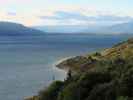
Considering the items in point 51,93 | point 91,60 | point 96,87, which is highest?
point 96,87

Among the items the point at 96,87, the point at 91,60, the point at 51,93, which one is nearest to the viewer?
the point at 96,87

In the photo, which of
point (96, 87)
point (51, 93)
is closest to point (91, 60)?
point (51, 93)

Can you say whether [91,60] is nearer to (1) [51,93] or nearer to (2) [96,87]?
(1) [51,93]

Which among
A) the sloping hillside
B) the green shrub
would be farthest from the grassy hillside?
the sloping hillside

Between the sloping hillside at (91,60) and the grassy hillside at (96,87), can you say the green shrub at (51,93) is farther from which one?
the sloping hillside at (91,60)

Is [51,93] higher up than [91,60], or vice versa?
[51,93]

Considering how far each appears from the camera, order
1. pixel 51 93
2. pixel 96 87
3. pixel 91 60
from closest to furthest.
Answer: pixel 96 87, pixel 51 93, pixel 91 60

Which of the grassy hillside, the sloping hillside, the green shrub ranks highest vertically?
the grassy hillside

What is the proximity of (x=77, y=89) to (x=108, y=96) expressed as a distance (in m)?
3.66

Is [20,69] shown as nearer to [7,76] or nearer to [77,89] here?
[7,76]

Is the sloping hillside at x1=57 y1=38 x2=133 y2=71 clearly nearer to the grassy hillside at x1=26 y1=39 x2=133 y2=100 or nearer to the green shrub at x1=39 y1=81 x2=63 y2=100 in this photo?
the green shrub at x1=39 y1=81 x2=63 y2=100

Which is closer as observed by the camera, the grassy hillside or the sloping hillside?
the grassy hillside

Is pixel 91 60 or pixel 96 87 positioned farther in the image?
pixel 91 60

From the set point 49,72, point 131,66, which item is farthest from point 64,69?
point 131,66
